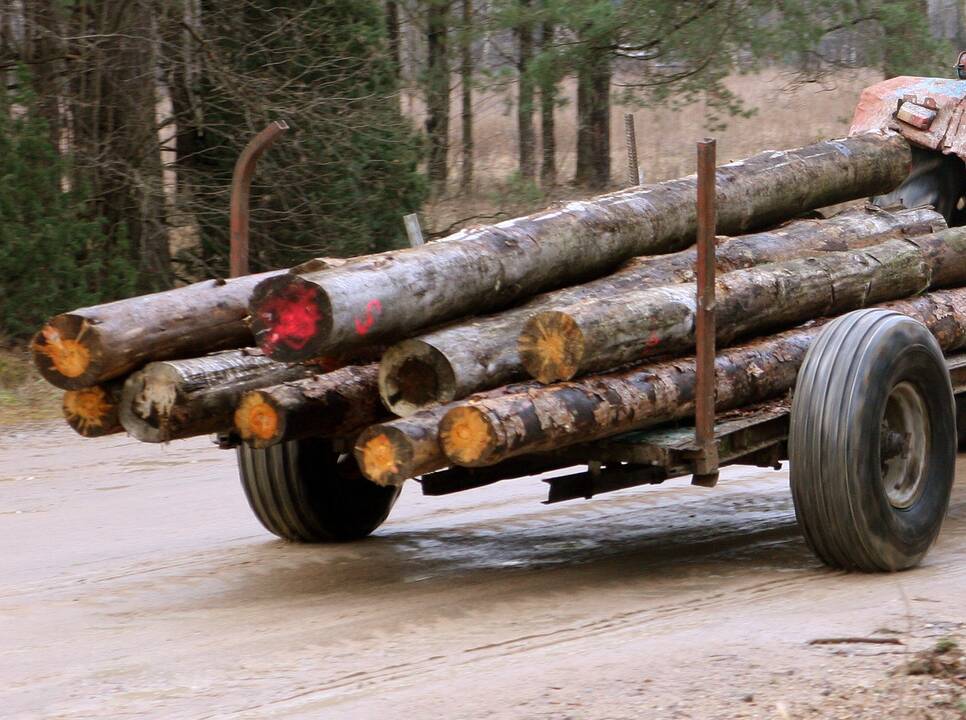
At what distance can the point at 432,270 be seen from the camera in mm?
5457

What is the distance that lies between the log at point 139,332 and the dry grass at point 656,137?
1239 cm

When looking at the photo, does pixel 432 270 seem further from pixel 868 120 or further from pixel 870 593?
pixel 868 120

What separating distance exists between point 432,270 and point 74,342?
1349 mm

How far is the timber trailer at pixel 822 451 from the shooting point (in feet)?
18.0

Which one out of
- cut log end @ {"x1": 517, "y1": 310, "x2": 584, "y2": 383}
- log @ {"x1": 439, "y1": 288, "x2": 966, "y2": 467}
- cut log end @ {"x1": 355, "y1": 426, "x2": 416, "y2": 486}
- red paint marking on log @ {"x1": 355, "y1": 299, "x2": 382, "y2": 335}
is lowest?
cut log end @ {"x1": 355, "y1": 426, "x2": 416, "y2": 486}

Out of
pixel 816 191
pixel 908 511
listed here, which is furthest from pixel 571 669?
pixel 816 191

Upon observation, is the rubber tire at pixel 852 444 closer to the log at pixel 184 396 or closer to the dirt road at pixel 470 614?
the dirt road at pixel 470 614

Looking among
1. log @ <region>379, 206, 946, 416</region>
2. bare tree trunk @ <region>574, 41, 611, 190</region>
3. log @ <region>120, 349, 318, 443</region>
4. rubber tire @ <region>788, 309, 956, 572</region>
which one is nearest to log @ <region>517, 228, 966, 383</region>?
log @ <region>379, 206, 946, 416</region>

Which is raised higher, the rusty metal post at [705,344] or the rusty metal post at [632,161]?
the rusty metal post at [632,161]

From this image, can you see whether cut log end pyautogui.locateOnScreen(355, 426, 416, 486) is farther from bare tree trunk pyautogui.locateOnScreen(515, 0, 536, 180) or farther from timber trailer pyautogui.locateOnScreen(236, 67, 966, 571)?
bare tree trunk pyautogui.locateOnScreen(515, 0, 536, 180)

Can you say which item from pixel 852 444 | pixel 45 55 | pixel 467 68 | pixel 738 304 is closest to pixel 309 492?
pixel 738 304

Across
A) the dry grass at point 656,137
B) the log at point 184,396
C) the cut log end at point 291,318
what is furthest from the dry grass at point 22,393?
the cut log end at point 291,318

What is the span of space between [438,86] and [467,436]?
16.1 metres

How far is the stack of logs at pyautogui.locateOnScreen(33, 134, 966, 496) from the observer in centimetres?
516
